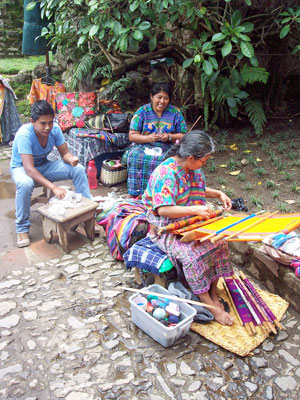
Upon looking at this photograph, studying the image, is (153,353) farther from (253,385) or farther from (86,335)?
(253,385)

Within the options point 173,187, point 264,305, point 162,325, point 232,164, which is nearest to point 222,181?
point 232,164

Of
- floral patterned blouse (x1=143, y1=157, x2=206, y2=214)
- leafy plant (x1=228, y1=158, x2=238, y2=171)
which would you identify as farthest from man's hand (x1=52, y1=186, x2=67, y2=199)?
leafy plant (x1=228, y1=158, x2=238, y2=171)

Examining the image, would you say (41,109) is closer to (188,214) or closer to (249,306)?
(188,214)

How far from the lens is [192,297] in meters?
2.82

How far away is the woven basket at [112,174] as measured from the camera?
5.16 m

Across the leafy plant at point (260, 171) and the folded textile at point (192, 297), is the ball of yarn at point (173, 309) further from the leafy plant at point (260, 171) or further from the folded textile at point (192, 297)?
the leafy plant at point (260, 171)

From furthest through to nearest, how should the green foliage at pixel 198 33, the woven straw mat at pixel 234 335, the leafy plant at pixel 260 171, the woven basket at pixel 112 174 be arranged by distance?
the woven basket at pixel 112 174
the leafy plant at pixel 260 171
the green foliage at pixel 198 33
the woven straw mat at pixel 234 335

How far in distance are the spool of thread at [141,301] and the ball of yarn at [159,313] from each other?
13cm

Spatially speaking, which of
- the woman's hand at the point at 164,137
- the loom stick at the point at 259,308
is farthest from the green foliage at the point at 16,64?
the loom stick at the point at 259,308

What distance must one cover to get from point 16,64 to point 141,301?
34.6ft

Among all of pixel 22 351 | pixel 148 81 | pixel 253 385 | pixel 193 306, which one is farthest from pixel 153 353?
pixel 148 81

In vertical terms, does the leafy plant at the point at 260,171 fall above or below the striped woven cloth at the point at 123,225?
above

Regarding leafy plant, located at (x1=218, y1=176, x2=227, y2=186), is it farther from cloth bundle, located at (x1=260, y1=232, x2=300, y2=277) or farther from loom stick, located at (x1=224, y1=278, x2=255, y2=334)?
loom stick, located at (x1=224, y1=278, x2=255, y2=334)

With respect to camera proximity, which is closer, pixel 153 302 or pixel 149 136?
pixel 153 302
